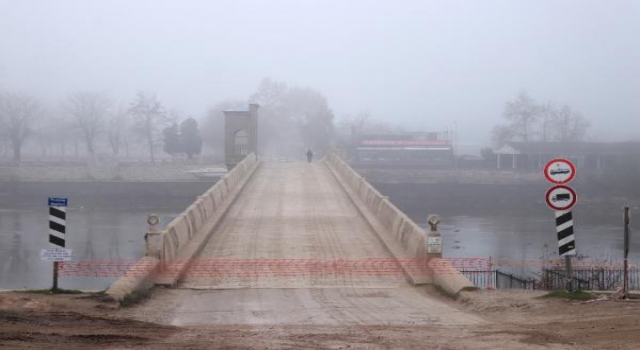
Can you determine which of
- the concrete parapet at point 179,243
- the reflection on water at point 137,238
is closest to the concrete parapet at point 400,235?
the concrete parapet at point 179,243

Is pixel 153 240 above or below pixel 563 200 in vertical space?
below

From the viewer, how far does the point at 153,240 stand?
1612cm

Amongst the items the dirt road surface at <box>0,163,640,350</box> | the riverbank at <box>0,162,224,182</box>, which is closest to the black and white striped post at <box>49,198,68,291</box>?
the dirt road surface at <box>0,163,640,350</box>

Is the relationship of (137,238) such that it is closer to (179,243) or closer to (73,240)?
(73,240)

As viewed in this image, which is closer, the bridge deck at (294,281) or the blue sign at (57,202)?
the bridge deck at (294,281)

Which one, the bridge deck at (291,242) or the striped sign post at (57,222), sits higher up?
the striped sign post at (57,222)

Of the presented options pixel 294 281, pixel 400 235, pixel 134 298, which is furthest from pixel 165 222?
pixel 134 298

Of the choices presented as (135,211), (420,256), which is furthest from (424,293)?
(135,211)

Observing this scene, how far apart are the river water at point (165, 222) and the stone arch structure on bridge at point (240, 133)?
7010 mm

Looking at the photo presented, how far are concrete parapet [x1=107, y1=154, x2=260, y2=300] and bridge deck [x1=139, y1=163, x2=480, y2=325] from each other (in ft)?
1.03

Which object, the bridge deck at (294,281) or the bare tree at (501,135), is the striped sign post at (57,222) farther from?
the bare tree at (501,135)

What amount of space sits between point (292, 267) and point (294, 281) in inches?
57.5

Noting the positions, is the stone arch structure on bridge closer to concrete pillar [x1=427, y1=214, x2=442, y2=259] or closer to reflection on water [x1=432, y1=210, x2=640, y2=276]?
reflection on water [x1=432, y1=210, x2=640, y2=276]

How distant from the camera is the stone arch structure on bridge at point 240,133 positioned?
55750 mm
